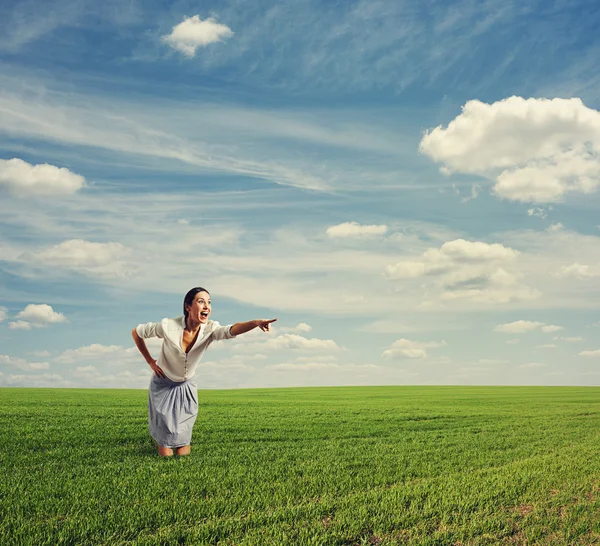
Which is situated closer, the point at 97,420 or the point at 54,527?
the point at 54,527

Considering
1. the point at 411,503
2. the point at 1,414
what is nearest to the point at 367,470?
the point at 411,503

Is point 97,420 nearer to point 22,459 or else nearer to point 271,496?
point 22,459

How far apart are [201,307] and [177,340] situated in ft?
2.94

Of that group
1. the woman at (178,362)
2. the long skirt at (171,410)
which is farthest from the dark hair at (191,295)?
A: the long skirt at (171,410)

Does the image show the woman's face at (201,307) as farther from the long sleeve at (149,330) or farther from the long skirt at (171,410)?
the long skirt at (171,410)

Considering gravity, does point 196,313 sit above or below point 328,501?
above

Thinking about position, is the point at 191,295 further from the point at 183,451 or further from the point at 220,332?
the point at 183,451

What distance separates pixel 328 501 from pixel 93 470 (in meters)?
4.30

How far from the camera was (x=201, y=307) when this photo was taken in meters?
10.4

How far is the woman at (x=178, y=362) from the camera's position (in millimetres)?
10539

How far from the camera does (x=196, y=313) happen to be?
1041cm

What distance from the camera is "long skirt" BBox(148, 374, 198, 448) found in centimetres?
1079

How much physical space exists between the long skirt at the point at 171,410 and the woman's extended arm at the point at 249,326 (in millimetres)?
1655

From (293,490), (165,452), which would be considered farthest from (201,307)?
(293,490)
